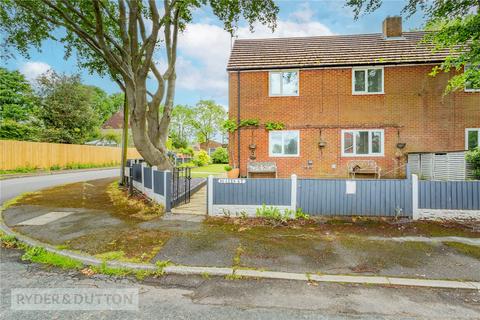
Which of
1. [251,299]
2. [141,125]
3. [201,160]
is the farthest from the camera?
[201,160]

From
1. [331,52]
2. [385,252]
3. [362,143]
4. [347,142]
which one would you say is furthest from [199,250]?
[331,52]

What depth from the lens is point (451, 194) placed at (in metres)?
7.00

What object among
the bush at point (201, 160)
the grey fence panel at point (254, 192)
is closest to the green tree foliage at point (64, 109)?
the bush at point (201, 160)

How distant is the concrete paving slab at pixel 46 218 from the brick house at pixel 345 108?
7936 millimetres

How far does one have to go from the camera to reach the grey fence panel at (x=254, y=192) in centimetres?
738

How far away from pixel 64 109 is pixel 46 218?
25212 mm

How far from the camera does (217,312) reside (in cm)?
321

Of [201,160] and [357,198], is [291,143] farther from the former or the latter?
[201,160]

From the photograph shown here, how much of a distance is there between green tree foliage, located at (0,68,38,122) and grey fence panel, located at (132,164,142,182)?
29.6 meters

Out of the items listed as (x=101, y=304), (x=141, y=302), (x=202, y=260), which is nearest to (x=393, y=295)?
(x=202, y=260)

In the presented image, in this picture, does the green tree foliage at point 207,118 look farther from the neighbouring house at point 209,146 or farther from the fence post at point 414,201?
the fence post at point 414,201

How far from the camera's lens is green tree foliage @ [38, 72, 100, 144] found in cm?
2698

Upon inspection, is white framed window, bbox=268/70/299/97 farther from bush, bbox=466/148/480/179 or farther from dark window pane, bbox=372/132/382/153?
bush, bbox=466/148/480/179

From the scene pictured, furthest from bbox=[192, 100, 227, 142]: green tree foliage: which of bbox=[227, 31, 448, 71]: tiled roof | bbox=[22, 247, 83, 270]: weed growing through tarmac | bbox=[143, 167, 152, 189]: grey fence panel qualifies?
bbox=[22, 247, 83, 270]: weed growing through tarmac
